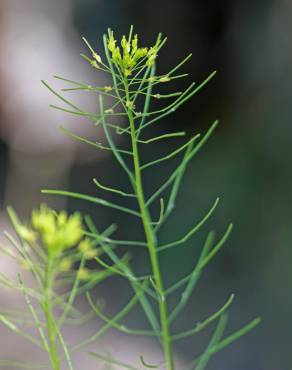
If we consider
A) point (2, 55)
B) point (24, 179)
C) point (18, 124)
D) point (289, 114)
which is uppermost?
point (2, 55)

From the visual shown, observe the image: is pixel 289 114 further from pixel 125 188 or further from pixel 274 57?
pixel 125 188

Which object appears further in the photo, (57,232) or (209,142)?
(209,142)

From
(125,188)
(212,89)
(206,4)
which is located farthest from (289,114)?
(125,188)

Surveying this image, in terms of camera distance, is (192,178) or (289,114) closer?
(289,114)

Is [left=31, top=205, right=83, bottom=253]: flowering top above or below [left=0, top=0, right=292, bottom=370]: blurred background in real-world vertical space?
below

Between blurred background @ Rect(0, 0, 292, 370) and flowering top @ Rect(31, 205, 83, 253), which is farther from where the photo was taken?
blurred background @ Rect(0, 0, 292, 370)

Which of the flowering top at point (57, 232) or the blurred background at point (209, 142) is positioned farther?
the blurred background at point (209, 142)

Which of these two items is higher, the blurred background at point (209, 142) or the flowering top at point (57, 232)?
the blurred background at point (209, 142)

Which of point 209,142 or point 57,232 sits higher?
point 209,142
